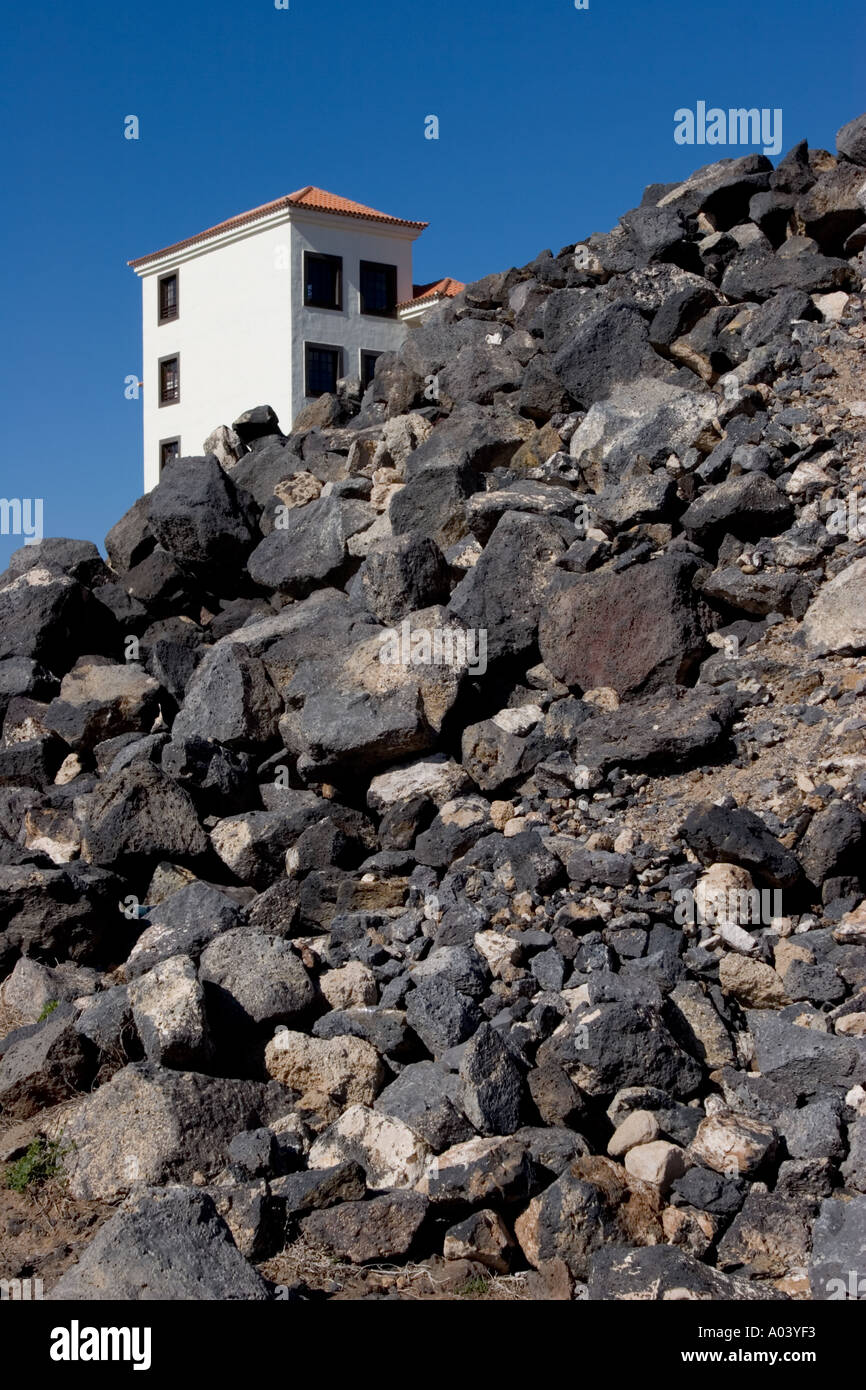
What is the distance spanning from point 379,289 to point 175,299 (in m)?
5.04

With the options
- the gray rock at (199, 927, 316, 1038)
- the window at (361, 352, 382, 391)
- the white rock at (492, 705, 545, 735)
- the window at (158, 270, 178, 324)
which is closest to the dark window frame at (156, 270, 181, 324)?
the window at (158, 270, 178, 324)

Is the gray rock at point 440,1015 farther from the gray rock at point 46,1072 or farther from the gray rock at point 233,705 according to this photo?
the gray rock at point 233,705

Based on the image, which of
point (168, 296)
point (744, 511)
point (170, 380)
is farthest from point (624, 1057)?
point (168, 296)

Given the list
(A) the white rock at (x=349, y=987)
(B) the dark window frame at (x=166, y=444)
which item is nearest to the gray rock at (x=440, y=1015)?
(A) the white rock at (x=349, y=987)

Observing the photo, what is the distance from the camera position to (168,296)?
30.8 metres

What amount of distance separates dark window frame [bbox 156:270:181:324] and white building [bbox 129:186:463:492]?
3 cm

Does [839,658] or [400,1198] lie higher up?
[839,658]

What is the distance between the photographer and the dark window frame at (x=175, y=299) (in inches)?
1192

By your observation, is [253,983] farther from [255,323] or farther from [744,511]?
[255,323]

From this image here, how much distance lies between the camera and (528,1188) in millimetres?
5496

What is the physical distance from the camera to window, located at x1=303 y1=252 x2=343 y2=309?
27.9 metres
